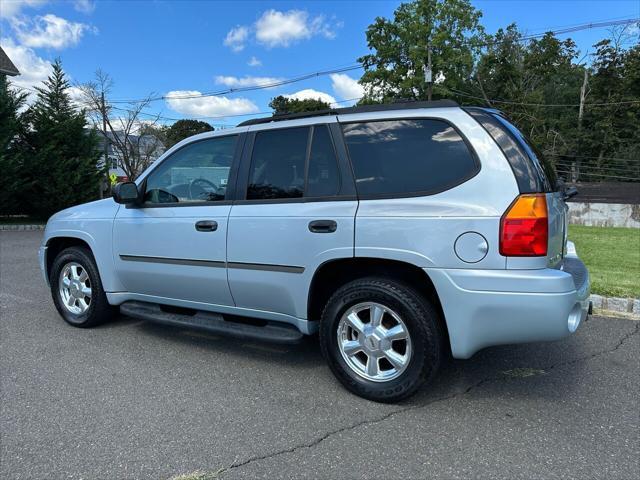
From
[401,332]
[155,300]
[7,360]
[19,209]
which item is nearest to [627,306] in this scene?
[401,332]

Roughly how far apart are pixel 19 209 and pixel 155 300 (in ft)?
53.3

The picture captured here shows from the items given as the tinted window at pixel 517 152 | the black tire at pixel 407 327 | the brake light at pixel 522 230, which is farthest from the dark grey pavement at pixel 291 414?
the tinted window at pixel 517 152

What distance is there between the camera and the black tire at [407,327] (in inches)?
116

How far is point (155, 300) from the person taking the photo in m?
4.25

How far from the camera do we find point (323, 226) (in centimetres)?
321

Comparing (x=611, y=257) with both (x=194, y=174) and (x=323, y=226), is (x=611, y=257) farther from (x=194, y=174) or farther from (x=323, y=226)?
(x=194, y=174)

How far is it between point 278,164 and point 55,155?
16.3 meters

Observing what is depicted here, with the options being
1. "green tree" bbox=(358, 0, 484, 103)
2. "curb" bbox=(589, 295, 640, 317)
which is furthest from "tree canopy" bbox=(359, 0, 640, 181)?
"curb" bbox=(589, 295, 640, 317)

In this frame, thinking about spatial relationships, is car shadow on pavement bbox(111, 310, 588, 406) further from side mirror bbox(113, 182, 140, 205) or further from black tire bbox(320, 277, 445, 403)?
side mirror bbox(113, 182, 140, 205)

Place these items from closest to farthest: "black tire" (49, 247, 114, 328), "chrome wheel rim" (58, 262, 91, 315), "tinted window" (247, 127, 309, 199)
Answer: "tinted window" (247, 127, 309, 199)
"black tire" (49, 247, 114, 328)
"chrome wheel rim" (58, 262, 91, 315)

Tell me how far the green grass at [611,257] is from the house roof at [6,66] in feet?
81.2

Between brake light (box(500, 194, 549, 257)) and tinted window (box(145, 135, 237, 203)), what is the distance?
215cm

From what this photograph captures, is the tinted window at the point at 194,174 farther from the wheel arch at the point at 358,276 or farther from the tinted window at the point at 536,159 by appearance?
the tinted window at the point at 536,159

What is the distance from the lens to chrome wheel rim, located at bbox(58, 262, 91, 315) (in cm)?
469
